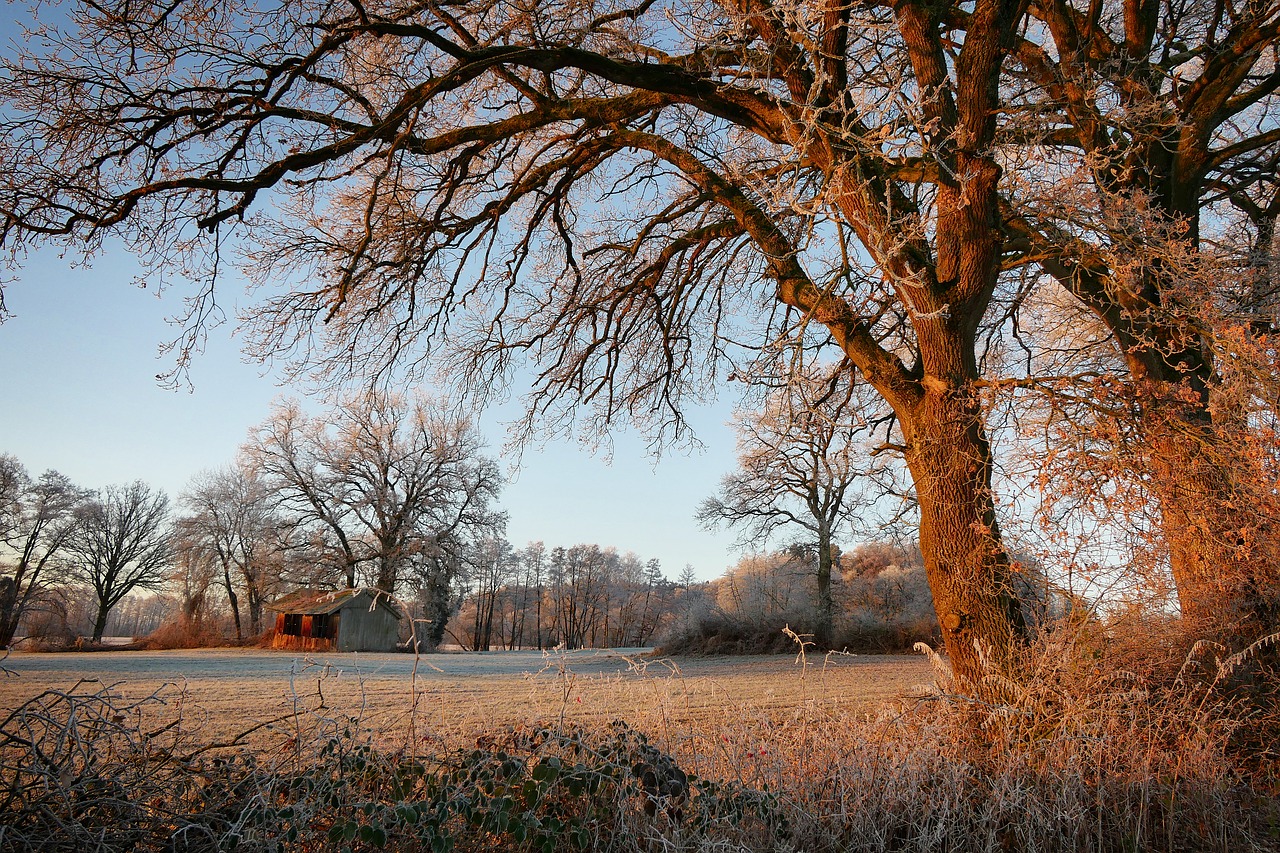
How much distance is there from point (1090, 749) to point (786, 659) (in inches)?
676

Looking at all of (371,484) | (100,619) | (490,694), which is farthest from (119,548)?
(490,694)

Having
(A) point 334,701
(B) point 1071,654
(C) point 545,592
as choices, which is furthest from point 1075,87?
(C) point 545,592

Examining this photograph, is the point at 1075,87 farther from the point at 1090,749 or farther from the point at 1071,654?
the point at 1090,749

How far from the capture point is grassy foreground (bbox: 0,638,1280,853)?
2.37m

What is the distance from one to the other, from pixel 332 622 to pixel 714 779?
Result: 2932 cm

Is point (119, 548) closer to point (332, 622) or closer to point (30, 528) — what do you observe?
point (30, 528)

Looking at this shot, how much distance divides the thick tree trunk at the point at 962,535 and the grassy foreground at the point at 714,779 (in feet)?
1.32

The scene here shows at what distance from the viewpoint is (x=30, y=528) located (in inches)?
1314

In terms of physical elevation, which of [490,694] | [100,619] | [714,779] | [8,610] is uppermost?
[714,779]

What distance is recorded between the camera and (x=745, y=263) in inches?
378

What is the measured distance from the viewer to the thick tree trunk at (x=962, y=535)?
5.19 m

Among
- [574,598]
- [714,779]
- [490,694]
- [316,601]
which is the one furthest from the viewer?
[574,598]

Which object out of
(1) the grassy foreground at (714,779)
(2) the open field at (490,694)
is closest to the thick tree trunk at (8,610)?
(2) the open field at (490,694)

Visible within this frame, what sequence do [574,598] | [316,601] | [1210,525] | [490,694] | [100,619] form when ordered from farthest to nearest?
[574,598]
[100,619]
[316,601]
[490,694]
[1210,525]
